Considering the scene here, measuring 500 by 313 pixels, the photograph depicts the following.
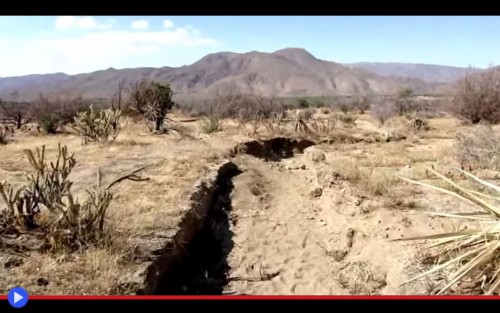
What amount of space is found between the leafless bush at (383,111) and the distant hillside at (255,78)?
53.7 metres

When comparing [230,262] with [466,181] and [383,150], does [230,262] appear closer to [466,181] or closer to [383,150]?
[466,181]

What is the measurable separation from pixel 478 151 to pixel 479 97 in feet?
30.1

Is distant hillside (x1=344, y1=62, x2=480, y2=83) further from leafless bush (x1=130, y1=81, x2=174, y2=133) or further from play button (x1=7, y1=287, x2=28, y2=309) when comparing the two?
play button (x1=7, y1=287, x2=28, y2=309)

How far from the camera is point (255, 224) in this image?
8.40 meters

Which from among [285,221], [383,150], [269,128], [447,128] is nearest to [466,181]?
[285,221]

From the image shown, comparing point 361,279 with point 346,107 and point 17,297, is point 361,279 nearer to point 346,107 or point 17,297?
point 17,297

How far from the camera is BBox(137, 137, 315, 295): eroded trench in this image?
222 inches

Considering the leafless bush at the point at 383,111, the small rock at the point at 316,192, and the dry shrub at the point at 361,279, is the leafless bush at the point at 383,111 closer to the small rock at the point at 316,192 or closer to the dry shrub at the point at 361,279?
the small rock at the point at 316,192

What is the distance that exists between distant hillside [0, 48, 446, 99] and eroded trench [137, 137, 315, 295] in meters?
69.0

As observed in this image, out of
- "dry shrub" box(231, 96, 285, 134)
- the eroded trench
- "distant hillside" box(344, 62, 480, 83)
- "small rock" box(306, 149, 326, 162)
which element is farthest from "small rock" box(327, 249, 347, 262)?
"distant hillside" box(344, 62, 480, 83)

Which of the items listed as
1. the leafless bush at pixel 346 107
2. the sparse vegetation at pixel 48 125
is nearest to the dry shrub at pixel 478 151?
the sparse vegetation at pixel 48 125

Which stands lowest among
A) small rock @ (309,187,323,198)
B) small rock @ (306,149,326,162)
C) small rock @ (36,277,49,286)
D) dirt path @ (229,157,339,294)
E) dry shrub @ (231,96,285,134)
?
dirt path @ (229,157,339,294)

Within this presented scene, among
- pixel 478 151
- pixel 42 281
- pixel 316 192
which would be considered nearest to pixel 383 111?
pixel 478 151
